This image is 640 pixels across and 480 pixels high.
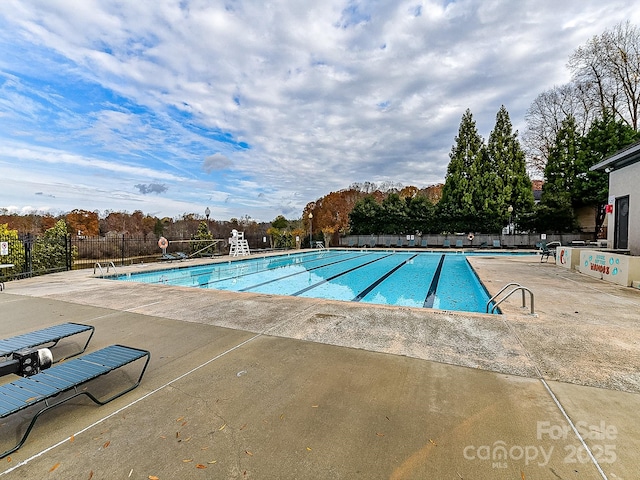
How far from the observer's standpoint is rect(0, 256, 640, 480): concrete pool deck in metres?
1.62

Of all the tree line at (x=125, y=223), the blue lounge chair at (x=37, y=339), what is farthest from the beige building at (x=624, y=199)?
the tree line at (x=125, y=223)

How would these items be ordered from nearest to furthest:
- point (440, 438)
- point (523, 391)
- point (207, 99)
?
point (440, 438)
point (523, 391)
point (207, 99)

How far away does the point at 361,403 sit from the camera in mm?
2197

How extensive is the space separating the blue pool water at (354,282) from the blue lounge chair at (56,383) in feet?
19.3

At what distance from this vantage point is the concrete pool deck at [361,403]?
5.30ft

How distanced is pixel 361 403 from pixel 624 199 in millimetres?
12770

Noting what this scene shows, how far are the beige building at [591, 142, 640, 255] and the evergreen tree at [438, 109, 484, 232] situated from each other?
46.1 feet

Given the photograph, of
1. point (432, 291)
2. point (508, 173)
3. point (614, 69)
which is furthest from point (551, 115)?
point (432, 291)

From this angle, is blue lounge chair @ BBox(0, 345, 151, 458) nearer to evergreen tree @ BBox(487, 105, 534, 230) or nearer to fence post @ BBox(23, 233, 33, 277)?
fence post @ BBox(23, 233, 33, 277)

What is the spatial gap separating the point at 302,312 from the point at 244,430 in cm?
298

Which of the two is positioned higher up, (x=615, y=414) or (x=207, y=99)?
(x=207, y=99)

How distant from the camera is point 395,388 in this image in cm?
241

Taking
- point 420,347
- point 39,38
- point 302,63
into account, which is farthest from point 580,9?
point 39,38

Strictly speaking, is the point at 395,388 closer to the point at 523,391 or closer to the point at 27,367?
the point at 523,391
